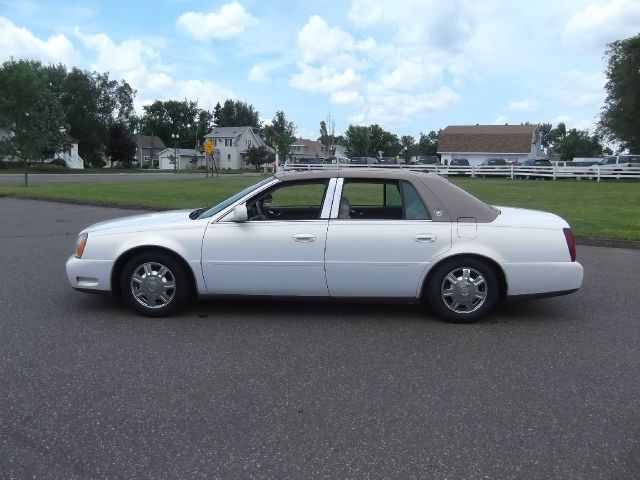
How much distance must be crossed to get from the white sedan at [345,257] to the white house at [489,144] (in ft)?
214

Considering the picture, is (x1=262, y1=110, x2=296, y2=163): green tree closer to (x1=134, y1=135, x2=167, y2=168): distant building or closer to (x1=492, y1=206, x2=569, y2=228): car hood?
(x1=134, y1=135, x2=167, y2=168): distant building

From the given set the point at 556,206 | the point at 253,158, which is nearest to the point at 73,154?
the point at 253,158

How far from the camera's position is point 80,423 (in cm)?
331

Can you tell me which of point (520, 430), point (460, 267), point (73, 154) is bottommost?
point (520, 430)

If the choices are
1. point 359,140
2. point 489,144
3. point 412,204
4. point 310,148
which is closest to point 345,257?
point 412,204

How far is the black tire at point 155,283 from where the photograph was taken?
17.8 ft

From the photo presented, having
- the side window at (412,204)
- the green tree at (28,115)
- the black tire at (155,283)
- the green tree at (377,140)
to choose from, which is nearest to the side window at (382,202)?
the side window at (412,204)

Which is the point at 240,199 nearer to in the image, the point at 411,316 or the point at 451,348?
the point at 411,316

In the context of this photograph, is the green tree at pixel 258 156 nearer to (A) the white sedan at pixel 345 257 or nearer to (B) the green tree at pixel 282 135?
(B) the green tree at pixel 282 135

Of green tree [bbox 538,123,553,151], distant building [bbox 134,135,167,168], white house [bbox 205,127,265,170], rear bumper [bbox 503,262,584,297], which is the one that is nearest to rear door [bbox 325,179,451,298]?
rear bumper [bbox 503,262,584,297]

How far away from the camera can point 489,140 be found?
72.0 meters

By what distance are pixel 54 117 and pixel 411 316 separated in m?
61.5

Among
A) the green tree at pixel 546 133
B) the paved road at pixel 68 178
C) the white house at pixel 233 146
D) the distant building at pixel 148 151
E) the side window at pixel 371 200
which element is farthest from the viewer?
the green tree at pixel 546 133

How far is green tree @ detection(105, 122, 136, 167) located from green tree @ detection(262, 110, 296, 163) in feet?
68.3
